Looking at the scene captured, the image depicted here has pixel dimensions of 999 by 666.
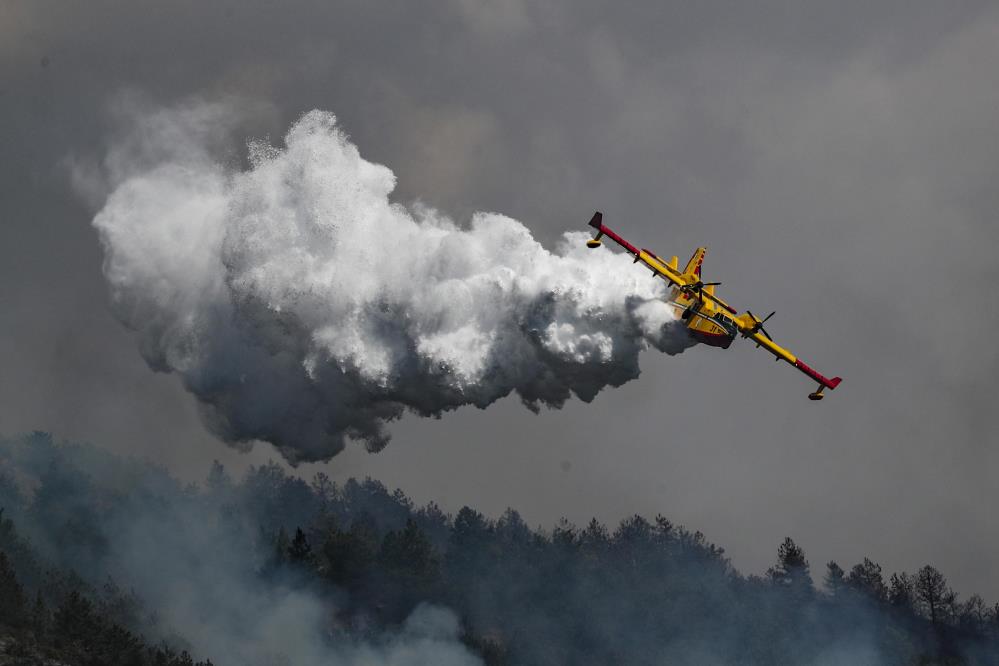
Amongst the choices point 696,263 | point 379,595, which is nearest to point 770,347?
point 696,263

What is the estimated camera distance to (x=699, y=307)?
7381 cm

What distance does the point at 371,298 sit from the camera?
79.8 metres

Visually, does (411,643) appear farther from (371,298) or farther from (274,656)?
(371,298)

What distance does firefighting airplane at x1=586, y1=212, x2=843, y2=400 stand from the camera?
73.6 metres

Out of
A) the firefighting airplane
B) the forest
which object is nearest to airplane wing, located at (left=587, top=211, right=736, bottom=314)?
the firefighting airplane

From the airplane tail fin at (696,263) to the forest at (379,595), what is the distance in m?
35.8

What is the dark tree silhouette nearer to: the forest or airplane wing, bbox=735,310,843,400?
the forest

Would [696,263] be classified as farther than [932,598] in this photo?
No

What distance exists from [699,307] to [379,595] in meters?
45.4

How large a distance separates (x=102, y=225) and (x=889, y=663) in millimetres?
73671

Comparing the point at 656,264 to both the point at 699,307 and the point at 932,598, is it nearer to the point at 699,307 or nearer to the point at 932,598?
the point at 699,307

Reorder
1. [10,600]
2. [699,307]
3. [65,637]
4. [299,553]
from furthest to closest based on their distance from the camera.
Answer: [299,553] < [10,600] < [65,637] < [699,307]

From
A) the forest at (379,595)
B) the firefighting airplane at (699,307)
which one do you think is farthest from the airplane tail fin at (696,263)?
the forest at (379,595)

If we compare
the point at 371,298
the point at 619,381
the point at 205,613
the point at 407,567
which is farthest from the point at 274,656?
the point at 619,381
